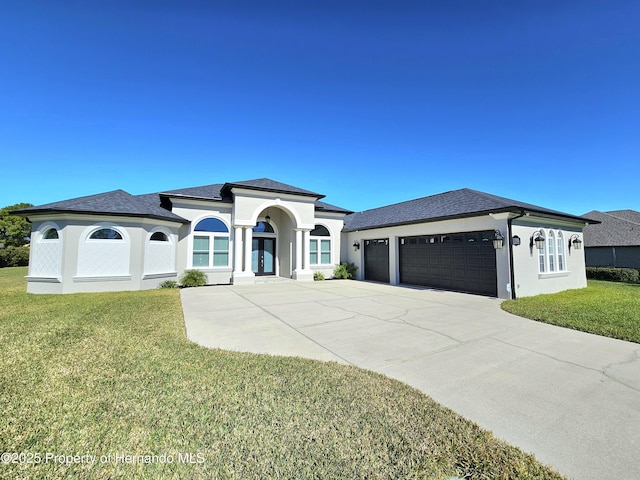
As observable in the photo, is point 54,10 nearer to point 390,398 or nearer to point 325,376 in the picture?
point 325,376

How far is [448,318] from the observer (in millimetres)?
7020

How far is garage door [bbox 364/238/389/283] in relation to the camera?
15.8 metres

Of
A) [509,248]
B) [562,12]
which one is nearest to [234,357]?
[509,248]

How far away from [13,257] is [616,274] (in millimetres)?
51200

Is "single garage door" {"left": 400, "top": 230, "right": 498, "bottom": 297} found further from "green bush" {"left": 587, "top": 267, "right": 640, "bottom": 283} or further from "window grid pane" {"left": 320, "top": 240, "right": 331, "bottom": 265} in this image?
"green bush" {"left": 587, "top": 267, "right": 640, "bottom": 283}

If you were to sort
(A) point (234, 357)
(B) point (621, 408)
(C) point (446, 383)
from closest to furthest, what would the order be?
(B) point (621, 408), (C) point (446, 383), (A) point (234, 357)

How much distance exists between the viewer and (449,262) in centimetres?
1223

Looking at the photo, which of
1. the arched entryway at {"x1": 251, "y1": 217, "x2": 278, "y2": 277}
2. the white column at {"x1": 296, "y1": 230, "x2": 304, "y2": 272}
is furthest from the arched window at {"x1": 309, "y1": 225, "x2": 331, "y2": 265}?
the arched entryway at {"x1": 251, "y1": 217, "x2": 278, "y2": 277}

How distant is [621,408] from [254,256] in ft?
56.1

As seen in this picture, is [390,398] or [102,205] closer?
[390,398]

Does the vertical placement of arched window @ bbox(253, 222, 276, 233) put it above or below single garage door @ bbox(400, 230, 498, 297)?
above

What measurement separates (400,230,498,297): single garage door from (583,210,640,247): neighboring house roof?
18076mm

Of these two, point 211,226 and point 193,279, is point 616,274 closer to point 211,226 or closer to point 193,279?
point 211,226

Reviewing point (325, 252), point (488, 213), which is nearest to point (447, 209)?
point (488, 213)
